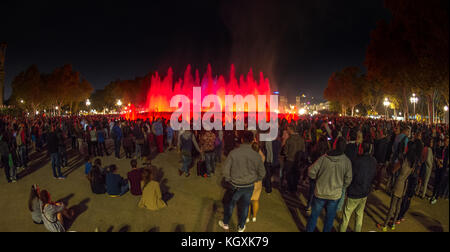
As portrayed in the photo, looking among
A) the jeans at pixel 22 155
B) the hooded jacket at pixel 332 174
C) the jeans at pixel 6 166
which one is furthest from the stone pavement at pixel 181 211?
the jeans at pixel 22 155

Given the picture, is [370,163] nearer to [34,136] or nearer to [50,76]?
[34,136]

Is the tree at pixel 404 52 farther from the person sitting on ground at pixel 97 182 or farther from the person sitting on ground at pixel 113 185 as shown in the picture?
the person sitting on ground at pixel 97 182

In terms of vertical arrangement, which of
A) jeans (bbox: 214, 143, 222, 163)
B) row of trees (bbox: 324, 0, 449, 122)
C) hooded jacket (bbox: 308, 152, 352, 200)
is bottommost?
jeans (bbox: 214, 143, 222, 163)

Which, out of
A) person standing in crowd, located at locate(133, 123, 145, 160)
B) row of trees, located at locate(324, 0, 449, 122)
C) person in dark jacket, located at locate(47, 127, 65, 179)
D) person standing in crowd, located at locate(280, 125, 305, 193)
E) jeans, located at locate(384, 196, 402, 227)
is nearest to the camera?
jeans, located at locate(384, 196, 402, 227)

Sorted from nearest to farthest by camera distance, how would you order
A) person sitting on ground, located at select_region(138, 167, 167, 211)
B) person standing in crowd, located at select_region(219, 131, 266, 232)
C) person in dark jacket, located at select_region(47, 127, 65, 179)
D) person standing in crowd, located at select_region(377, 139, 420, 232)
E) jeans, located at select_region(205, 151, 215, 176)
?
person standing in crowd, located at select_region(219, 131, 266, 232) → person standing in crowd, located at select_region(377, 139, 420, 232) → person sitting on ground, located at select_region(138, 167, 167, 211) → person in dark jacket, located at select_region(47, 127, 65, 179) → jeans, located at select_region(205, 151, 215, 176)

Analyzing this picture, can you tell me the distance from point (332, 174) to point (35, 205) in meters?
6.40

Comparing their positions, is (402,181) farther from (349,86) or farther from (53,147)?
(349,86)

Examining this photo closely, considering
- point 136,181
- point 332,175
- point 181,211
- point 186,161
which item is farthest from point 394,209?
point 136,181

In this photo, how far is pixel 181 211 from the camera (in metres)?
5.95

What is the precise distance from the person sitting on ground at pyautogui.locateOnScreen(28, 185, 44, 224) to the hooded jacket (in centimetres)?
602

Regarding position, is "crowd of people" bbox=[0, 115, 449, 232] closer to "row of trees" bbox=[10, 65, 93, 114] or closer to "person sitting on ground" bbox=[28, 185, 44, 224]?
"person sitting on ground" bbox=[28, 185, 44, 224]

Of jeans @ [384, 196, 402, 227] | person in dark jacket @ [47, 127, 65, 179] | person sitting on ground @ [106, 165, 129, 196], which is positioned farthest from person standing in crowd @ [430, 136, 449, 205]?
person in dark jacket @ [47, 127, 65, 179]

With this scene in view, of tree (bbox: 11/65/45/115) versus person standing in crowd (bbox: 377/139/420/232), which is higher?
tree (bbox: 11/65/45/115)

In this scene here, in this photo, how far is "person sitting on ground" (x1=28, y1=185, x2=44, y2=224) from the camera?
5.16 metres
